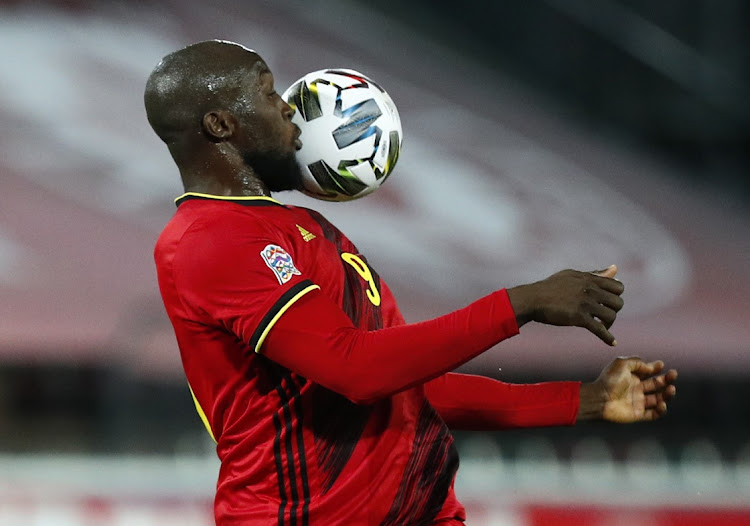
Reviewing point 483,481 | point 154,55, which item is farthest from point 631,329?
point 154,55

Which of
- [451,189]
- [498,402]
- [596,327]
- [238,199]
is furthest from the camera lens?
[451,189]

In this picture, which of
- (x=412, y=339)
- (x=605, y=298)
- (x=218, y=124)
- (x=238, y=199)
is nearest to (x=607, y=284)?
(x=605, y=298)

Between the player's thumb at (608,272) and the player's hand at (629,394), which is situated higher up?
the player's thumb at (608,272)

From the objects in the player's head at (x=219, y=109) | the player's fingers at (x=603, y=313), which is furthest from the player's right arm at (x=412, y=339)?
the player's head at (x=219, y=109)

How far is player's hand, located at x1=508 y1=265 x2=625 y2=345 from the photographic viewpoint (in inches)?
86.4

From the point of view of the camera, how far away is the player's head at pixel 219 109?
8.16 ft

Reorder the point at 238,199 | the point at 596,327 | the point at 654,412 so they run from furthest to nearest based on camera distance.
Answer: the point at 654,412
the point at 238,199
the point at 596,327

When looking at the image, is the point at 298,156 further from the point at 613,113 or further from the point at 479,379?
the point at 613,113

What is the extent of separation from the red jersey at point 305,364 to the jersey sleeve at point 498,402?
0.18 metres

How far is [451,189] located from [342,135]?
14.9ft

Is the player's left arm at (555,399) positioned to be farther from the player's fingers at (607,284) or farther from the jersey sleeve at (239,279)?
the jersey sleeve at (239,279)

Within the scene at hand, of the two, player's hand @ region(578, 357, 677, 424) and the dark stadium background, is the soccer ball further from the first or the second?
the dark stadium background

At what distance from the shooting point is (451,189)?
23.3 ft

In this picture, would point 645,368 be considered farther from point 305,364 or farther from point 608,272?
point 305,364
